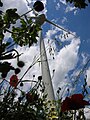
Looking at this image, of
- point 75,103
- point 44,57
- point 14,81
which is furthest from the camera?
point 44,57

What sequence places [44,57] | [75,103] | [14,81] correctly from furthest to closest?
1. [44,57]
2. [14,81]
3. [75,103]

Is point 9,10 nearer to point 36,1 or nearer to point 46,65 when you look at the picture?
point 36,1

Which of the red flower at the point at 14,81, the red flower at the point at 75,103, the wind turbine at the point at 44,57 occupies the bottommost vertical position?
the red flower at the point at 75,103

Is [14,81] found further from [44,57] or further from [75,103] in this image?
[44,57]

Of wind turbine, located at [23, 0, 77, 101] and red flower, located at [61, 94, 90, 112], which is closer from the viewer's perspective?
red flower, located at [61, 94, 90, 112]

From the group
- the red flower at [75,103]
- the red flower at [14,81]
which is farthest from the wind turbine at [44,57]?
the red flower at [75,103]

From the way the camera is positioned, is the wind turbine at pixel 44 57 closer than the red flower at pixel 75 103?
No

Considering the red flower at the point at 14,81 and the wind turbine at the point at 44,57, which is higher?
the wind turbine at the point at 44,57

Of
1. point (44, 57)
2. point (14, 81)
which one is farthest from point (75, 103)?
point (44, 57)

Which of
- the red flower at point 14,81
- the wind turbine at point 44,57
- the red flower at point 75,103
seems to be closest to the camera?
the red flower at point 75,103

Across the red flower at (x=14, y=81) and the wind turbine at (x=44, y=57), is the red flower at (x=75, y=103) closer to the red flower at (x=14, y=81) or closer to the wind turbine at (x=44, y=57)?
the wind turbine at (x=44, y=57)

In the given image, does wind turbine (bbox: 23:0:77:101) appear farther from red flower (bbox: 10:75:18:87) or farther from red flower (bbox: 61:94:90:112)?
red flower (bbox: 61:94:90:112)

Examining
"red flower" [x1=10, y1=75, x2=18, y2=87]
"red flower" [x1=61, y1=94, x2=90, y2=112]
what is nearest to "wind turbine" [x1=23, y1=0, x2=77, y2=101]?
"red flower" [x1=10, y1=75, x2=18, y2=87]

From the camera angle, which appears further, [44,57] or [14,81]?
[44,57]
